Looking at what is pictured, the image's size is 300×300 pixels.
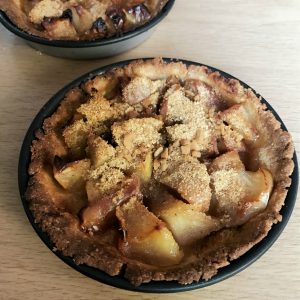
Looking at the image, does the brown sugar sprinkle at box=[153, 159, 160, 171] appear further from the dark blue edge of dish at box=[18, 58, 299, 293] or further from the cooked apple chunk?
the dark blue edge of dish at box=[18, 58, 299, 293]

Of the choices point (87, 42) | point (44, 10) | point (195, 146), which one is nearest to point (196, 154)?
point (195, 146)

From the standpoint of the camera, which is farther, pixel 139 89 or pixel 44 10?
pixel 44 10

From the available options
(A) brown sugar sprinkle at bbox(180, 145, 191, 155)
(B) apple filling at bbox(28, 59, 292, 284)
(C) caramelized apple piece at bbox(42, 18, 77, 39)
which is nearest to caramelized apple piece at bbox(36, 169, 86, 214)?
(B) apple filling at bbox(28, 59, 292, 284)

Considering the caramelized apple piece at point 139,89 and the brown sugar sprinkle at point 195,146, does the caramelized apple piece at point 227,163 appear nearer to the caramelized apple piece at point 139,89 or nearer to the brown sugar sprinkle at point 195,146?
the brown sugar sprinkle at point 195,146

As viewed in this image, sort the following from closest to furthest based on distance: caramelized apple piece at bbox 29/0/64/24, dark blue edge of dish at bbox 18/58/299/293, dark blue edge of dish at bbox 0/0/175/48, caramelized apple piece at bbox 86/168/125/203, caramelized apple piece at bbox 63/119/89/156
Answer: dark blue edge of dish at bbox 18/58/299/293 < caramelized apple piece at bbox 86/168/125/203 < caramelized apple piece at bbox 63/119/89/156 < dark blue edge of dish at bbox 0/0/175/48 < caramelized apple piece at bbox 29/0/64/24

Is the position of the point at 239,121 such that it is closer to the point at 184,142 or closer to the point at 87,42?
the point at 184,142
